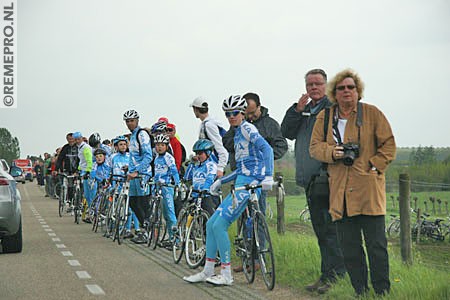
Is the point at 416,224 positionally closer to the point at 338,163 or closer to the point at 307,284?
the point at 307,284

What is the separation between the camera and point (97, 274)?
11.8 m

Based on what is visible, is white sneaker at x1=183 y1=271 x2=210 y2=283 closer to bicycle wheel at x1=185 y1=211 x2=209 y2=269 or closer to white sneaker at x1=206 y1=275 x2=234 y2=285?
white sneaker at x1=206 y1=275 x2=234 y2=285

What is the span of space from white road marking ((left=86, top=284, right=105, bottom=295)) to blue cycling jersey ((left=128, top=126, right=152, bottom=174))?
5.56 m

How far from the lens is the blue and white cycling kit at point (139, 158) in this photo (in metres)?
16.1

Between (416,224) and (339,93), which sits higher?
(339,93)

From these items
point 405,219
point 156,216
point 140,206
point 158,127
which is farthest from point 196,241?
point 140,206

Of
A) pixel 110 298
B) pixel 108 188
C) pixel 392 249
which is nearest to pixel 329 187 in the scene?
pixel 110 298

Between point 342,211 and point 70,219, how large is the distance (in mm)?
16323

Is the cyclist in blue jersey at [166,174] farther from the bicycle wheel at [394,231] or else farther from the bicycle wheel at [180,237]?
the bicycle wheel at [394,231]

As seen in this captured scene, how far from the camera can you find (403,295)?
28.0 ft

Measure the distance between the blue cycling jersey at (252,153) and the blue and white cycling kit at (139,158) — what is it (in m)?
5.71

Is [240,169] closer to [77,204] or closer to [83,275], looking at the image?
[83,275]

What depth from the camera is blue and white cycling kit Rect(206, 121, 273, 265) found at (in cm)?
1038

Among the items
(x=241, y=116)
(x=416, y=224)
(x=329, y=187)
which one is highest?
(x=241, y=116)
